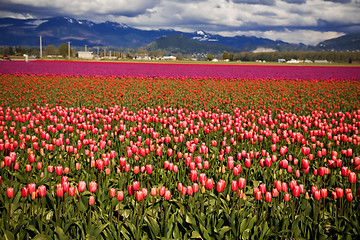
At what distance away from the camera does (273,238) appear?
10.9 ft

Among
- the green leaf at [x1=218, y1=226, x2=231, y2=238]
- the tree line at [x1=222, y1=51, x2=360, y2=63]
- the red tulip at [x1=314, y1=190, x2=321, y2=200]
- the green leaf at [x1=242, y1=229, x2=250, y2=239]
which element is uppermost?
the tree line at [x1=222, y1=51, x2=360, y2=63]

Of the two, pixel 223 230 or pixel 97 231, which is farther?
pixel 223 230

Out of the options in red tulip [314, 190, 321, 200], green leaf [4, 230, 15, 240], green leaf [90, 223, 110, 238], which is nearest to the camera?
green leaf [4, 230, 15, 240]

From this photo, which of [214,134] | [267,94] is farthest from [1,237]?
[267,94]

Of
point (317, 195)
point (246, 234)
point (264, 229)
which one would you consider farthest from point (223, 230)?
point (317, 195)

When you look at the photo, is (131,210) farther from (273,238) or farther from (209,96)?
(209,96)

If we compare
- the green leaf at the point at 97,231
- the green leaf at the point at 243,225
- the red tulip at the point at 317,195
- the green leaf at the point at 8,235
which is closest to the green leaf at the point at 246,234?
the green leaf at the point at 243,225

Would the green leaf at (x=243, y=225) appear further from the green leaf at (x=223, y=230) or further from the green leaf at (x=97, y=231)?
the green leaf at (x=97, y=231)

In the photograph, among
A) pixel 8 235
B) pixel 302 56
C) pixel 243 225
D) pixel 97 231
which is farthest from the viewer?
pixel 302 56

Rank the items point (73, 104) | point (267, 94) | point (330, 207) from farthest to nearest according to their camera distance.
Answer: point (267, 94) < point (73, 104) < point (330, 207)

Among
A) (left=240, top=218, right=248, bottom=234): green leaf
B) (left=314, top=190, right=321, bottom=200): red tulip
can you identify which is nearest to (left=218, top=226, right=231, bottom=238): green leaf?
(left=240, top=218, right=248, bottom=234): green leaf

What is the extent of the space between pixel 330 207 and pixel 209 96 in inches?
453

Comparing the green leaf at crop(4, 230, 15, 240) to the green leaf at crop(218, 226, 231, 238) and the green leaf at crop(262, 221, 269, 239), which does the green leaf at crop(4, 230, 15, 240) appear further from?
the green leaf at crop(262, 221, 269, 239)

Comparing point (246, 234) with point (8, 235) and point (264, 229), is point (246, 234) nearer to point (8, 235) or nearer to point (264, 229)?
point (264, 229)
